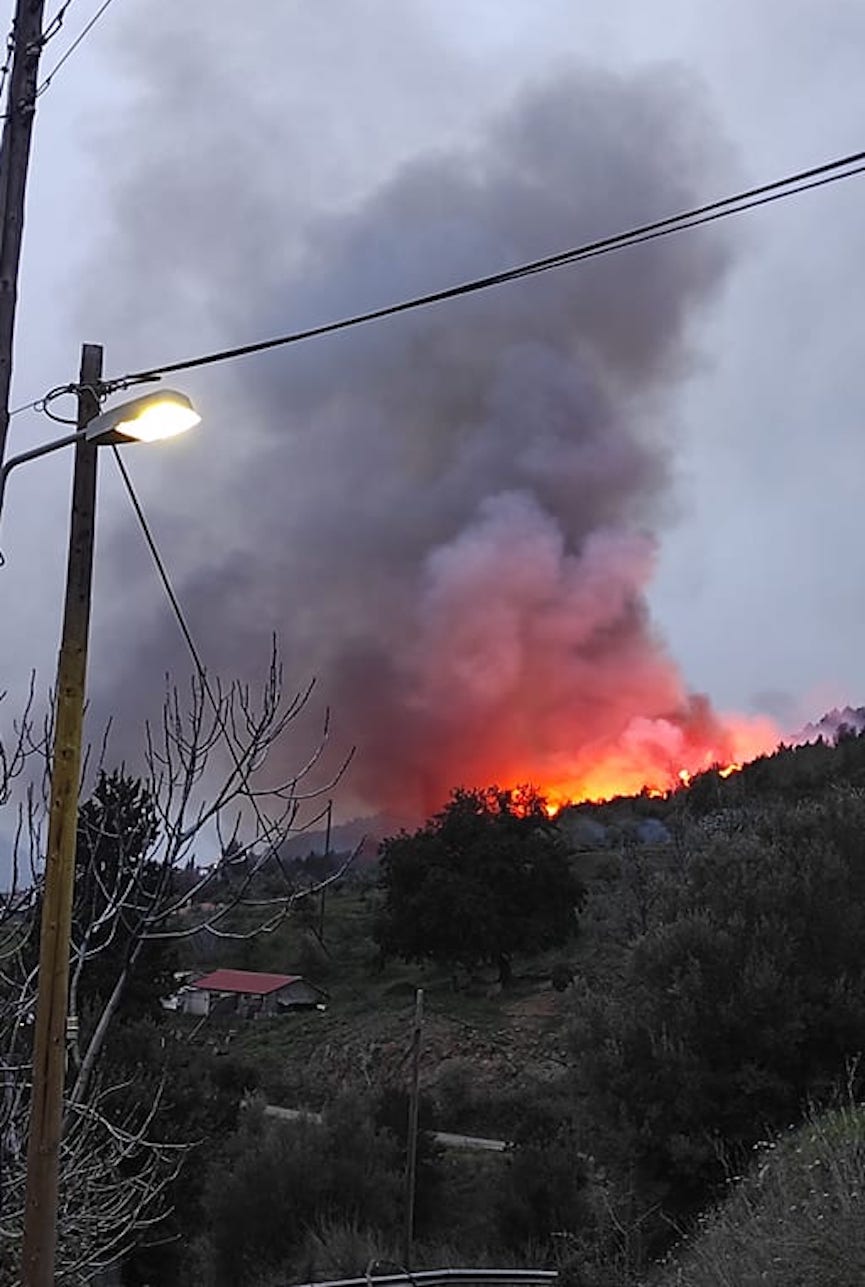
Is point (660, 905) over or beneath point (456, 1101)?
over

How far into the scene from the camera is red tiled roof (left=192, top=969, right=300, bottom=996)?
148ft

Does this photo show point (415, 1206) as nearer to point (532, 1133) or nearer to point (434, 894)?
point (532, 1133)

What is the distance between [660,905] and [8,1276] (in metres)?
14.4

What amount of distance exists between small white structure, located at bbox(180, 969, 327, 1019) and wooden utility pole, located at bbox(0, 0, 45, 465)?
40367 mm

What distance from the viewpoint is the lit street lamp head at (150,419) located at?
488 centimetres

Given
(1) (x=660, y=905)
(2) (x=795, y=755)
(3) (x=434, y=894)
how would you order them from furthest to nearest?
(2) (x=795, y=755) < (3) (x=434, y=894) < (1) (x=660, y=905)

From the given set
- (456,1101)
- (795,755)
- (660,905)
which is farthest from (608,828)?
(660,905)

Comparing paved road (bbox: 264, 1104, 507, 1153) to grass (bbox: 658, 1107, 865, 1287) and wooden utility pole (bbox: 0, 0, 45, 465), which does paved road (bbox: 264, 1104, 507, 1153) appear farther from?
wooden utility pole (bbox: 0, 0, 45, 465)

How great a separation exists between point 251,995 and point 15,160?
42648 mm

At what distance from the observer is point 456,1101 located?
107ft

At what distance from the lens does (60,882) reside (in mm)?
5004

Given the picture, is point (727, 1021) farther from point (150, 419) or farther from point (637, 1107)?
point (150, 419)

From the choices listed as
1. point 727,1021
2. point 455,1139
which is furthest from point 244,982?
point 727,1021

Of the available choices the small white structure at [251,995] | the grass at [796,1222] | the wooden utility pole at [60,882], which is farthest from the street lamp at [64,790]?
the small white structure at [251,995]
